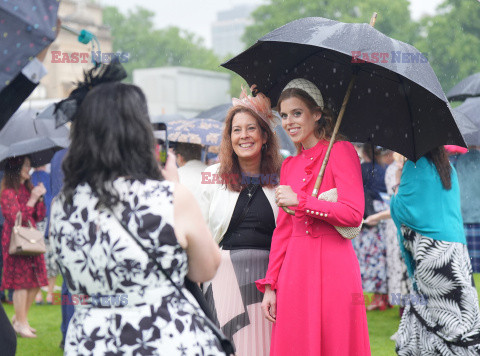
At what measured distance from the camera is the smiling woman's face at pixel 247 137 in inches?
175

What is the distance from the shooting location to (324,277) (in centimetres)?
379

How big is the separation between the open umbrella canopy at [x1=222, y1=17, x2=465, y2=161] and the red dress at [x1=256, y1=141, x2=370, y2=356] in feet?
1.49

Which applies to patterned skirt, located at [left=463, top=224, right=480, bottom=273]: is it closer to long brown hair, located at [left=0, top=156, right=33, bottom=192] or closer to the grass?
the grass

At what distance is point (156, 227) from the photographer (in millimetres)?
2432

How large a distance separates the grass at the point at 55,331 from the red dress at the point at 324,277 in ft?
9.91

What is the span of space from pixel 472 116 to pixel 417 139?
19.4 feet

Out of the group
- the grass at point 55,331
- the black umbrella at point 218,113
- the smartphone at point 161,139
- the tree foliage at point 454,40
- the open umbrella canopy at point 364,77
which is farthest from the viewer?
the tree foliage at point 454,40

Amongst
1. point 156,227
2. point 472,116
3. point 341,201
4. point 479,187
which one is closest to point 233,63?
point 341,201

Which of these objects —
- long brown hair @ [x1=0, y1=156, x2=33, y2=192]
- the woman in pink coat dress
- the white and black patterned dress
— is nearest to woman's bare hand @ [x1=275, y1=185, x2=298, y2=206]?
the woman in pink coat dress

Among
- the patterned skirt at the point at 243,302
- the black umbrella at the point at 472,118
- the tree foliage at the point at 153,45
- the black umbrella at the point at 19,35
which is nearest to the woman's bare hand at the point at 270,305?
the patterned skirt at the point at 243,302

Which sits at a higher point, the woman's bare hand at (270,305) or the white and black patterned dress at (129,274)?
the white and black patterned dress at (129,274)

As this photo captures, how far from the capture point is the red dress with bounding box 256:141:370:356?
12.2 ft

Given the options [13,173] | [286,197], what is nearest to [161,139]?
[13,173]

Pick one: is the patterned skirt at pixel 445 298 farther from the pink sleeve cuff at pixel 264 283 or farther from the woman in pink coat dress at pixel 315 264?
the pink sleeve cuff at pixel 264 283
